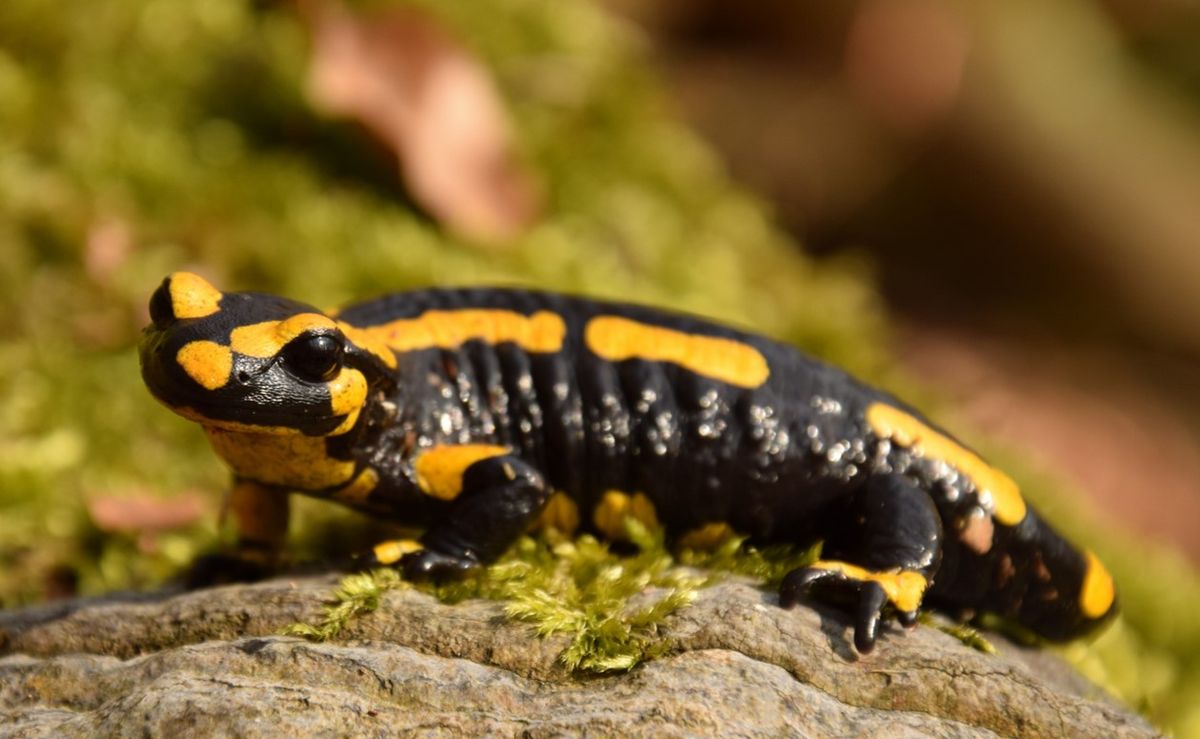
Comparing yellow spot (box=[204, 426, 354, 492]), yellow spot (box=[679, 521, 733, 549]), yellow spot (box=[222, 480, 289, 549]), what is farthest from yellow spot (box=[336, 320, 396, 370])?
yellow spot (box=[679, 521, 733, 549])

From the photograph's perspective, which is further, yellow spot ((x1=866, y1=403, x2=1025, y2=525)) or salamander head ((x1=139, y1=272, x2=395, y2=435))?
yellow spot ((x1=866, y1=403, x2=1025, y2=525))

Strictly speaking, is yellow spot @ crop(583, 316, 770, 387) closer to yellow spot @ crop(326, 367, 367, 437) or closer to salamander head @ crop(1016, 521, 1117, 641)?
yellow spot @ crop(326, 367, 367, 437)

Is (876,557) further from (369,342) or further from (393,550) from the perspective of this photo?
(369,342)

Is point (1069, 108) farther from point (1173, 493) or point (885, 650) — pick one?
point (885, 650)

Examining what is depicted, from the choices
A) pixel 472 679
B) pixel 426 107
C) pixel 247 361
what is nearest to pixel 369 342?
pixel 247 361

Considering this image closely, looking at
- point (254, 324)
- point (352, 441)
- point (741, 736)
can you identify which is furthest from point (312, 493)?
point (741, 736)
